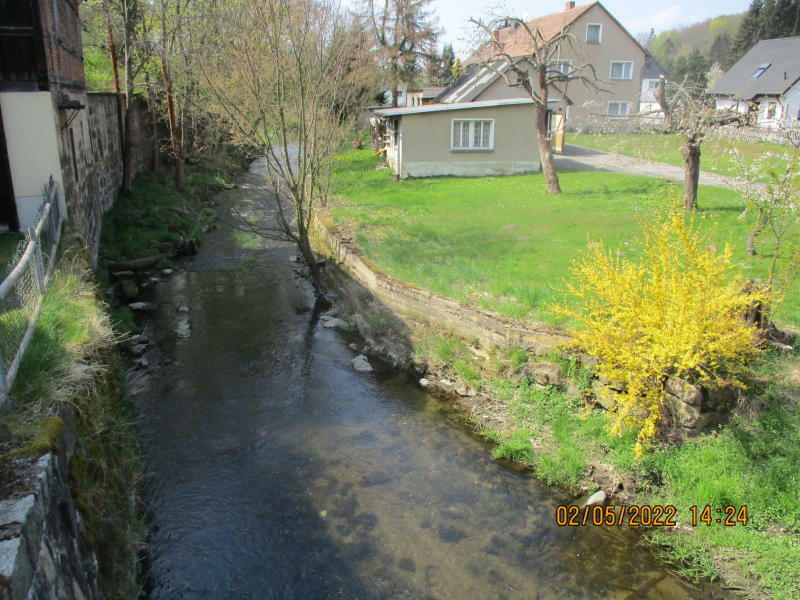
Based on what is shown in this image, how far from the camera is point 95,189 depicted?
1417 cm

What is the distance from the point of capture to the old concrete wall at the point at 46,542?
2.92 m

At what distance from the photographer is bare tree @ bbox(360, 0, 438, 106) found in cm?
3628

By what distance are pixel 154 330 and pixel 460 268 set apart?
599cm

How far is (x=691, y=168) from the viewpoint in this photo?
1427cm

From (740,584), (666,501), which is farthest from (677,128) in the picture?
(740,584)

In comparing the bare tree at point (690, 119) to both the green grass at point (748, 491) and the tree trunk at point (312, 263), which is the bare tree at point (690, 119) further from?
the tree trunk at point (312, 263)

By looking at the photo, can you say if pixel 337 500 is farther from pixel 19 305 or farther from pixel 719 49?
pixel 719 49

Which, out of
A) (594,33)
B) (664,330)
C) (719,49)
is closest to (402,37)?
(594,33)

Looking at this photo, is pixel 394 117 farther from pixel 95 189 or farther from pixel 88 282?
pixel 88 282

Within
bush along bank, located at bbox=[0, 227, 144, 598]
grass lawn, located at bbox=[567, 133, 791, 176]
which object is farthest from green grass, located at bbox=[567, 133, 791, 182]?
bush along bank, located at bbox=[0, 227, 144, 598]

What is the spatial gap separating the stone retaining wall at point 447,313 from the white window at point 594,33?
32.0m

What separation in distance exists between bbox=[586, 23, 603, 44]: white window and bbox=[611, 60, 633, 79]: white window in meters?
1.85

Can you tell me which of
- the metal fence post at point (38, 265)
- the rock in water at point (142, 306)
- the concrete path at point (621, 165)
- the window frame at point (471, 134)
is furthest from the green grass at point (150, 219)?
the concrete path at point (621, 165)
